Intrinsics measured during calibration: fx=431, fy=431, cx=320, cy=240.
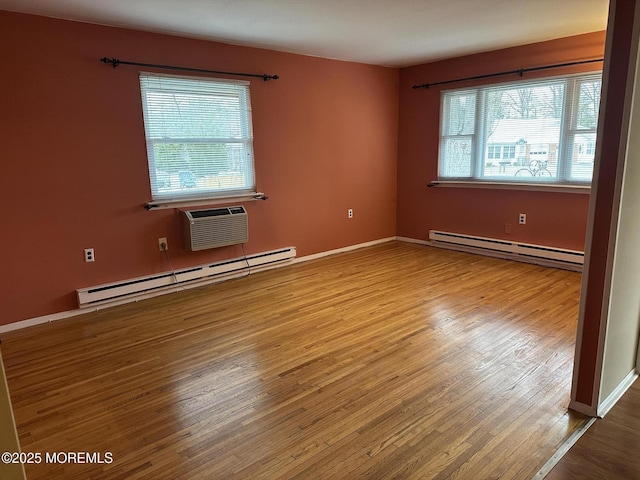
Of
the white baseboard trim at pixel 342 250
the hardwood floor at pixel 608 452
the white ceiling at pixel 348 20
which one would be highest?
the white ceiling at pixel 348 20

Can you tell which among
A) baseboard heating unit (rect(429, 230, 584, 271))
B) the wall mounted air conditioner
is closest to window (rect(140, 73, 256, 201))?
the wall mounted air conditioner

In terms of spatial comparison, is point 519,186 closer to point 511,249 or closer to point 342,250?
point 511,249

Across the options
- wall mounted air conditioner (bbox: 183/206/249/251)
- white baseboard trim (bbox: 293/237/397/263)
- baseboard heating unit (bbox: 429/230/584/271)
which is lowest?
white baseboard trim (bbox: 293/237/397/263)

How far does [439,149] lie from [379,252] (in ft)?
5.12

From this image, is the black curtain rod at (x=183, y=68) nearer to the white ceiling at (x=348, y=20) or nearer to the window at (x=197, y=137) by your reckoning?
the window at (x=197, y=137)

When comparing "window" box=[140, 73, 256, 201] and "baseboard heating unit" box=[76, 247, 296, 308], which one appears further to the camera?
"window" box=[140, 73, 256, 201]

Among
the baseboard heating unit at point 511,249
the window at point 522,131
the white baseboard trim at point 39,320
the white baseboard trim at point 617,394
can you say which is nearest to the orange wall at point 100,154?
the white baseboard trim at point 39,320

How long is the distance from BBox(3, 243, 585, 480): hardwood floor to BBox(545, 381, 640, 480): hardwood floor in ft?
0.29

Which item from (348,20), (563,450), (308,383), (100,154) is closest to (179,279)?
(100,154)

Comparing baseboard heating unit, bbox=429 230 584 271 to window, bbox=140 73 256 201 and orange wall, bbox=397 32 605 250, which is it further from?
window, bbox=140 73 256 201

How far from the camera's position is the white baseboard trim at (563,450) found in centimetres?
178

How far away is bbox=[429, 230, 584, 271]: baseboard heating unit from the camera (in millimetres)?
4645

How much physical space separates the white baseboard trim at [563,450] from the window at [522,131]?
3.02 m

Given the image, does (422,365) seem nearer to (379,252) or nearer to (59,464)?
(59,464)
